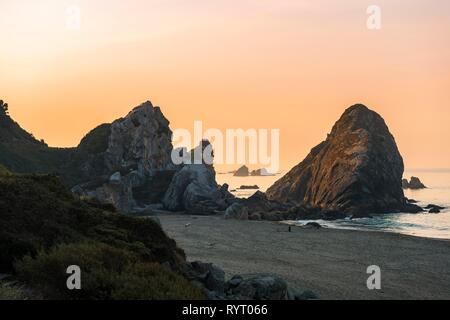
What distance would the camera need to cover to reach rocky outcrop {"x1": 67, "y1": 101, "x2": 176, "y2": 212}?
329ft

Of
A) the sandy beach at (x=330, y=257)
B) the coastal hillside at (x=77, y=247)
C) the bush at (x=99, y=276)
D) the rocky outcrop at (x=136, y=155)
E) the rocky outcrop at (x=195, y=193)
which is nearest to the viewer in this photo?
the bush at (x=99, y=276)

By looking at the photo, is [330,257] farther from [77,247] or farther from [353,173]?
[353,173]

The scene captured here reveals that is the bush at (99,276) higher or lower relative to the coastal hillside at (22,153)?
lower

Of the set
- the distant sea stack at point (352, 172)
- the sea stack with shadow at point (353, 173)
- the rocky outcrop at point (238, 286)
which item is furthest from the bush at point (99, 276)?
the distant sea stack at point (352, 172)

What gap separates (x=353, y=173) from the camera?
11300cm

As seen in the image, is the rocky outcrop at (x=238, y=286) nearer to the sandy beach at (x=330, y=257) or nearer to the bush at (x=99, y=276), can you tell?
the bush at (x=99, y=276)

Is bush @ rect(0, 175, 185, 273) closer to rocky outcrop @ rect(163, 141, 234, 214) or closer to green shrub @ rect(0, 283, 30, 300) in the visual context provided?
green shrub @ rect(0, 283, 30, 300)

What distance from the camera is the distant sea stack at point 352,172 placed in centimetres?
10694

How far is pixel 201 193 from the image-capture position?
92625 mm

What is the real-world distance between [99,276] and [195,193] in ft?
252

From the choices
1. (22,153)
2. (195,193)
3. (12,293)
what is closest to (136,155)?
(195,193)
